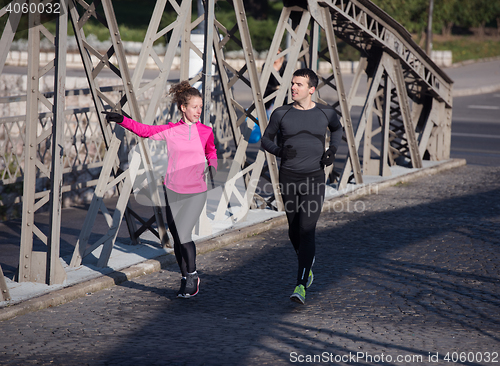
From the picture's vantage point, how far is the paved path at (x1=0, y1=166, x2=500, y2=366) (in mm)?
4426

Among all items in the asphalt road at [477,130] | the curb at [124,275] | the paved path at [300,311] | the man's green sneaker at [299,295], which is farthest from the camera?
the asphalt road at [477,130]

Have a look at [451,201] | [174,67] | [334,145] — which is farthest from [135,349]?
[174,67]

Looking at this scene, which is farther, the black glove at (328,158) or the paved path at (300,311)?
the black glove at (328,158)

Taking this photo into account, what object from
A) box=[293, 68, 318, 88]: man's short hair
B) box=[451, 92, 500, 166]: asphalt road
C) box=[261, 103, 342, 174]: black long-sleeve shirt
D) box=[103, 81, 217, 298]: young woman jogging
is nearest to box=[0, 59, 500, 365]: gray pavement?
box=[103, 81, 217, 298]: young woman jogging

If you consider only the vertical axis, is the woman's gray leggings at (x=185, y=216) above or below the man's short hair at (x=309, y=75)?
below

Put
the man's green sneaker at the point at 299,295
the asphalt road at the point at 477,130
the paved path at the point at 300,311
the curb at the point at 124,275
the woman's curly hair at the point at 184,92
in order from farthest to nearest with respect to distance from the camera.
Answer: the asphalt road at the point at 477,130
the woman's curly hair at the point at 184,92
the man's green sneaker at the point at 299,295
the curb at the point at 124,275
the paved path at the point at 300,311

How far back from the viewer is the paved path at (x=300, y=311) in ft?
14.5

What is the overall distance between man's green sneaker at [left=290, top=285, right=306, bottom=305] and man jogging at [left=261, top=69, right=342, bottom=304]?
26 millimetres

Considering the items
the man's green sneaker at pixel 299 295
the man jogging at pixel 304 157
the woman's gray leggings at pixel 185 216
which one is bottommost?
the man's green sneaker at pixel 299 295

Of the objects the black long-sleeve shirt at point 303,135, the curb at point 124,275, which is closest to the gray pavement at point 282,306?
the curb at point 124,275

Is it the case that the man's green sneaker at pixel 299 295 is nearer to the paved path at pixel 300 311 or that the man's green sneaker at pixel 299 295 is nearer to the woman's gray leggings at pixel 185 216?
the paved path at pixel 300 311

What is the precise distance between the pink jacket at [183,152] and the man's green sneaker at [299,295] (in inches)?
45.9

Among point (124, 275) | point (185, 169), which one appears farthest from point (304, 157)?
point (124, 275)

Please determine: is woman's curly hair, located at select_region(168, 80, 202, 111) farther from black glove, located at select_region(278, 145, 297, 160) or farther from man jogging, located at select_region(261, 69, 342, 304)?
black glove, located at select_region(278, 145, 297, 160)
